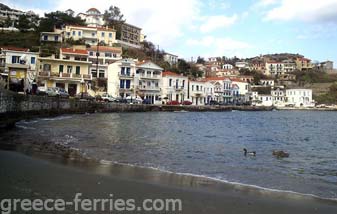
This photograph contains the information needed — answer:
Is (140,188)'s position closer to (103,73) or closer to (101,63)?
(103,73)

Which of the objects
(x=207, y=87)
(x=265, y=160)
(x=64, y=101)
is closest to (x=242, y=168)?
(x=265, y=160)

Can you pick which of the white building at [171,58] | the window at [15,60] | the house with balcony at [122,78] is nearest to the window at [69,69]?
the window at [15,60]

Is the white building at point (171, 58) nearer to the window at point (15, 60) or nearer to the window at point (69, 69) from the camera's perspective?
the window at point (69, 69)

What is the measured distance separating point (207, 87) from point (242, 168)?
3952 inches

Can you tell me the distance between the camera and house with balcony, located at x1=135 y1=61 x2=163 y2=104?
92250 mm

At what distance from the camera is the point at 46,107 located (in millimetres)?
46406

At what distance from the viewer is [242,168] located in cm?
1619

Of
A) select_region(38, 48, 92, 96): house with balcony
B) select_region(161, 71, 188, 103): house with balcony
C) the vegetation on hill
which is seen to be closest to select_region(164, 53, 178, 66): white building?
select_region(161, 71, 188, 103): house with balcony

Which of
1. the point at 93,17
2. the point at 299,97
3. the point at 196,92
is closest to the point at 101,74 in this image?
the point at 196,92

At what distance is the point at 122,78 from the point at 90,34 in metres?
30.3

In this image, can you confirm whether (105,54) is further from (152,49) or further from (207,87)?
(152,49)

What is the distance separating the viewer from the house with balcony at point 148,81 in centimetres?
9225

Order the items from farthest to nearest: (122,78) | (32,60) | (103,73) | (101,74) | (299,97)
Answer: (299,97), (103,73), (101,74), (122,78), (32,60)

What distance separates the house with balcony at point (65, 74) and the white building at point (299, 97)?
10551 centimetres
